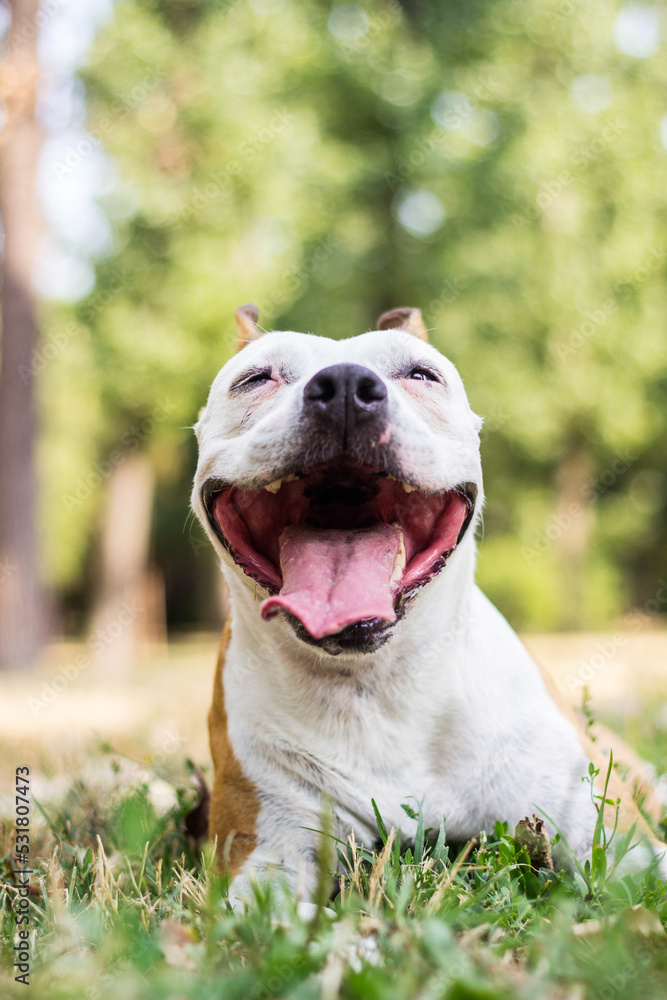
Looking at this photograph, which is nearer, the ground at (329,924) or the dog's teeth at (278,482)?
the ground at (329,924)

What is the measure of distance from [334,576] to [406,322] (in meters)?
1.34

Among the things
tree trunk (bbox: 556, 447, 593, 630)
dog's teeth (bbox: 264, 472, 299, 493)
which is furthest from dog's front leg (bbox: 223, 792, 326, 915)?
tree trunk (bbox: 556, 447, 593, 630)

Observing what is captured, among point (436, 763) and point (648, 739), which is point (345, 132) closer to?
point (648, 739)

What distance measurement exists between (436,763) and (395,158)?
10.9 m

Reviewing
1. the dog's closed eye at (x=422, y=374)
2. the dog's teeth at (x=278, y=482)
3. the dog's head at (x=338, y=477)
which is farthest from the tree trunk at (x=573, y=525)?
the dog's teeth at (x=278, y=482)

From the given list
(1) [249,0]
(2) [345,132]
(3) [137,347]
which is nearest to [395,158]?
(2) [345,132]

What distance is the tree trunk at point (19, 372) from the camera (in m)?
8.84

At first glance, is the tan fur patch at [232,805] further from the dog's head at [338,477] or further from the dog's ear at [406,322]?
the dog's ear at [406,322]

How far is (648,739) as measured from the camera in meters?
4.04

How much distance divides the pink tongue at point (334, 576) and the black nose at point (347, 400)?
26cm

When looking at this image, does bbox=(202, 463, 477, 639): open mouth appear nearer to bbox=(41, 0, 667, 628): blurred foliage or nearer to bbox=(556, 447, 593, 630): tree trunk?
bbox=(41, 0, 667, 628): blurred foliage

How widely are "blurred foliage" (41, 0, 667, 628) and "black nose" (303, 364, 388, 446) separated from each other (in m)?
8.58

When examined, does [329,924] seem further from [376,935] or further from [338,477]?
[338,477]

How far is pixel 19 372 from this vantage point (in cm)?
886
